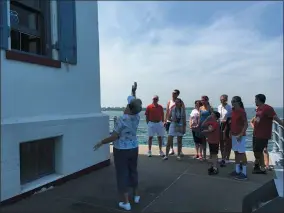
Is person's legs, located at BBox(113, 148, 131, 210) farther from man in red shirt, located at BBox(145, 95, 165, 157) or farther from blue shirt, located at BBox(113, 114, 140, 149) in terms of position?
man in red shirt, located at BBox(145, 95, 165, 157)

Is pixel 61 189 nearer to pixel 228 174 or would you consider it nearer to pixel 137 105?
pixel 137 105

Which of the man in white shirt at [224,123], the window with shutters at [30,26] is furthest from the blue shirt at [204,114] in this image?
the window with shutters at [30,26]

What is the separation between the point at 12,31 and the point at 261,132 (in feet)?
16.3

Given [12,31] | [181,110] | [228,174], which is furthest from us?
[181,110]

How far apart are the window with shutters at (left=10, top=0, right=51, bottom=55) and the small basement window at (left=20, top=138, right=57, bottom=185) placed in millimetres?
1670

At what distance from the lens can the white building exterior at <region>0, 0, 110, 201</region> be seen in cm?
473

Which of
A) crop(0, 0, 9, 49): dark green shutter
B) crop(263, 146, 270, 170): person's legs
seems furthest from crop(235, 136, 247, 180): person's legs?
crop(0, 0, 9, 49): dark green shutter

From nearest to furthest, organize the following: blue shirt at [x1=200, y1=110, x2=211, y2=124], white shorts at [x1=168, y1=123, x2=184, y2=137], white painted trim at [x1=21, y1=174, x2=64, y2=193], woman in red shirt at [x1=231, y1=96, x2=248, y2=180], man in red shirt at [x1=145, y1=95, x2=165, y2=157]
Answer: white painted trim at [x1=21, y1=174, x2=64, y2=193], woman in red shirt at [x1=231, y1=96, x2=248, y2=180], blue shirt at [x1=200, y1=110, x2=211, y2=124], white shorts at [x1=168, y1=123, x2=184, y2=137], man in red shirt at [x1=145, y1=95, x2=165, y2=157]

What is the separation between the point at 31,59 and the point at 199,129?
418cm

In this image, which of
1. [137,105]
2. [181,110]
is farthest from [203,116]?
[137,105]

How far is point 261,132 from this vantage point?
6.12 m

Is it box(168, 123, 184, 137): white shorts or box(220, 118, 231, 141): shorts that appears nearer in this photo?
→ box(220, 118, 231, 141): shorts

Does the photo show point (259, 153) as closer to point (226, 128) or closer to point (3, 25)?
point (226, 128)

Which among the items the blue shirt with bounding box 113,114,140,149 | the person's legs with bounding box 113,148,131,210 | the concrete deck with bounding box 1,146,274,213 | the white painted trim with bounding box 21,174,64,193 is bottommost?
the concrete deck with bounding box 1,146,274,213
